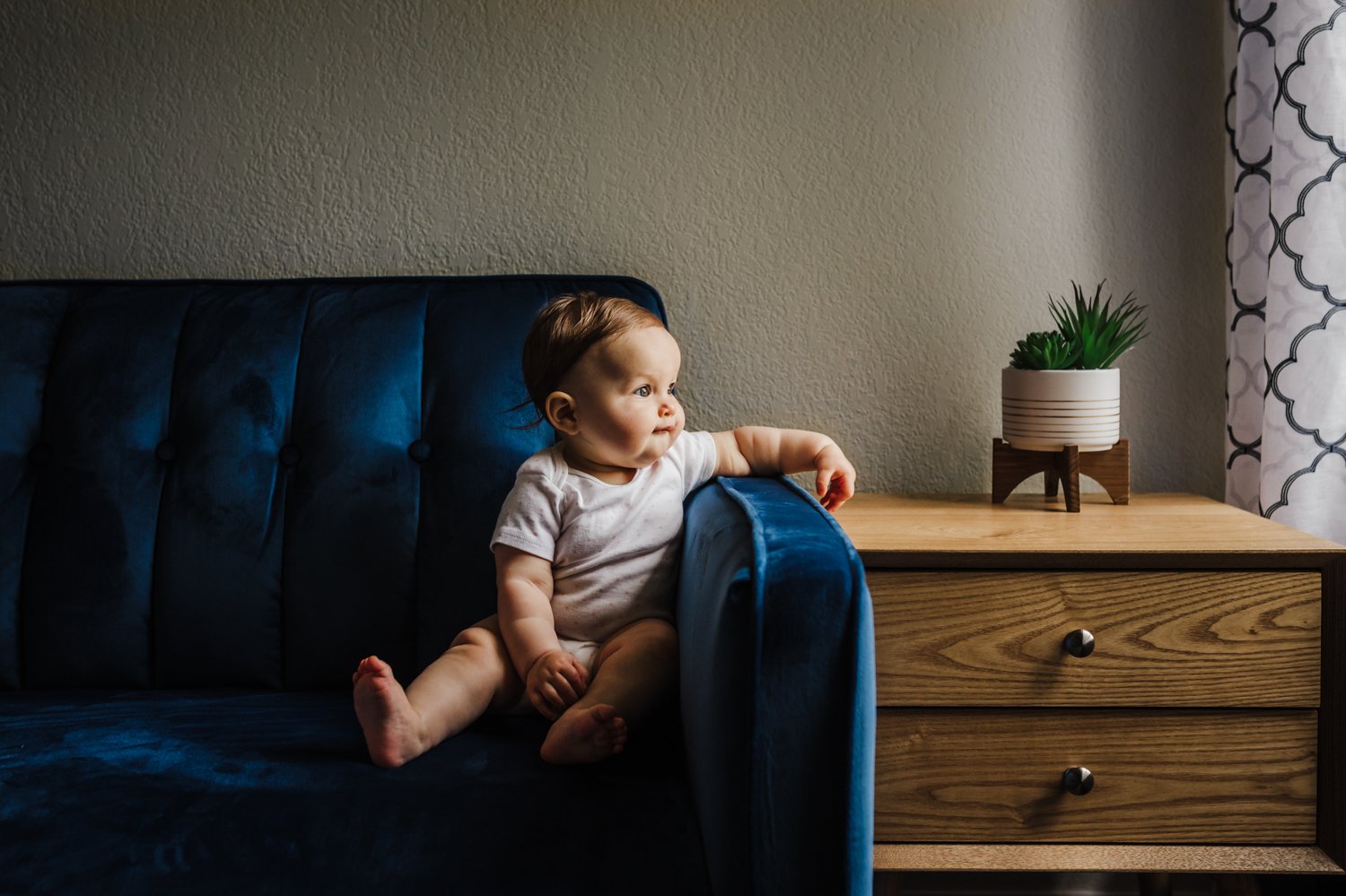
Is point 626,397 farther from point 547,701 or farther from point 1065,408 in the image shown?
point 1065,408

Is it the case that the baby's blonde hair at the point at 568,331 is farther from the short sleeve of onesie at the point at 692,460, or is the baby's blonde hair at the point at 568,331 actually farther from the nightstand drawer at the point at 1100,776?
the nightstand drawer at the point at 1100,776

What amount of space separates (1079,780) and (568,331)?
745 mm

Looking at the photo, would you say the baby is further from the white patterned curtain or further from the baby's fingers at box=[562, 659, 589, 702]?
the white patterned curtain

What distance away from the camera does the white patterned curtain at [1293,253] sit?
1.23 meters

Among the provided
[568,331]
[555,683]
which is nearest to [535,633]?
[555,683]

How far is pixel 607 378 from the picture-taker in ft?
3.53

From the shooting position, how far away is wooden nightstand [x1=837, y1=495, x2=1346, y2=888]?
1.04 m

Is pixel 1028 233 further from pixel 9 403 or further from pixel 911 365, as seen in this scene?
pixel 9 403

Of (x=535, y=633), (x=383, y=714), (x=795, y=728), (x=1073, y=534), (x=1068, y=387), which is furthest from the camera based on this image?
(x=1068, y=387)

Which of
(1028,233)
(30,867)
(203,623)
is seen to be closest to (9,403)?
(203,623)

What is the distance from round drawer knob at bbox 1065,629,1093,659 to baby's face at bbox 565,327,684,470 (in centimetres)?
49

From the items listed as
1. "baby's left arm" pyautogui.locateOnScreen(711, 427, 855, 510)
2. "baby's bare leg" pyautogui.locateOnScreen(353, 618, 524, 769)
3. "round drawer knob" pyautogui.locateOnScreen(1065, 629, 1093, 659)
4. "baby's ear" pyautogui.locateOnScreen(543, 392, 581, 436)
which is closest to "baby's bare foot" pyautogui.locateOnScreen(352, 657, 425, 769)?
"baby's bare leg" pyautogui.locateOnScreen(353, 618, 524, 769)

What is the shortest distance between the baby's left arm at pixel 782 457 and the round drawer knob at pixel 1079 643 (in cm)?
29

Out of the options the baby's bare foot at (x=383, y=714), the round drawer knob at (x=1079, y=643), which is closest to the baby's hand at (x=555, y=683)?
the baby's bare foot at (x=383, y=714)
